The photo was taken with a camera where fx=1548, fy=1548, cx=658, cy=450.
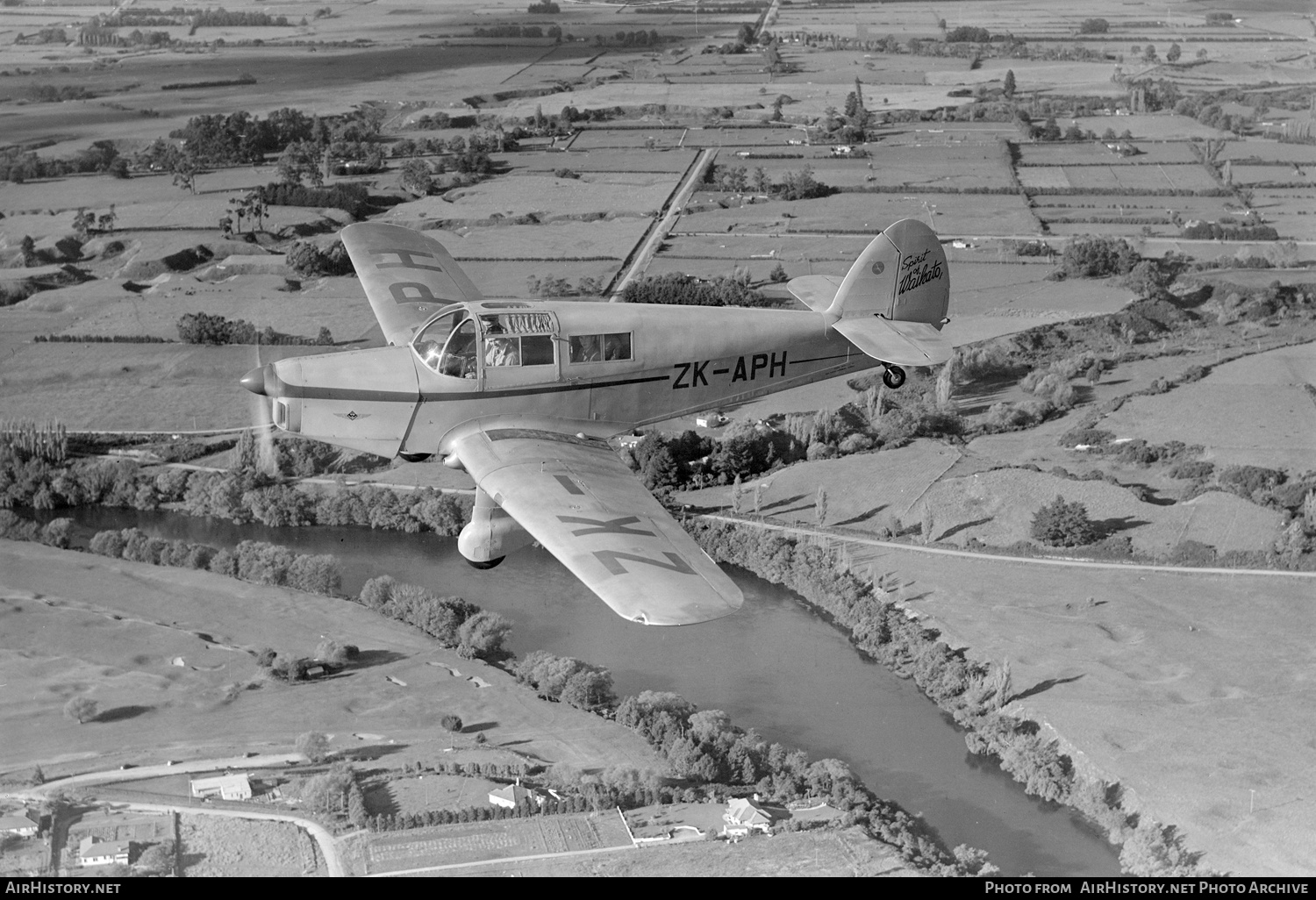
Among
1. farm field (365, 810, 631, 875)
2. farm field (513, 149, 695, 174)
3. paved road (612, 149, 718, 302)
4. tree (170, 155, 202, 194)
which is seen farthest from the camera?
farm field (513, 149, 695, 174)

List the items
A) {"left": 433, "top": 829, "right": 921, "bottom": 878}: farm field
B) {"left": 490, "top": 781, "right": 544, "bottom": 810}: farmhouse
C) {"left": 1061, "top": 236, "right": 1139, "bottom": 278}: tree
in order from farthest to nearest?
1. {"left": 1061, "top": 236, "right": 1139, "bottom": 278}: tree
2. {"left": 490, "top": 781, "right": 544, "bottom": 810}: farmhouse
3. {"left": 433, "top": 829, "right": 921, "bottom": 878}: farm field

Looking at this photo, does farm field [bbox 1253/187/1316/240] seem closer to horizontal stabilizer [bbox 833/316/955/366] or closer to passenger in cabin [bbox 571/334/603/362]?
horizontal stabilizer [bbox 833/316/955/366]

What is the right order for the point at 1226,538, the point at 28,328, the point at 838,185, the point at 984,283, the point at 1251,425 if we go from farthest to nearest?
the point at 838,185 → the point at 984,283 → the point at 28,328 → the point at 1251,425 → the point at 1226,538

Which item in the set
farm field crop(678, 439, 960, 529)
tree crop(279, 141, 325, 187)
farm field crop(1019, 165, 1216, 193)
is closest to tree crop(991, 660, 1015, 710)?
farm field crop(678, 439, 960, 529)

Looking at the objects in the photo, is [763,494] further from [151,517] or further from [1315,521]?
[151,517]

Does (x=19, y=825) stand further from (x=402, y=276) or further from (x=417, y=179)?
(x=417, y=179)

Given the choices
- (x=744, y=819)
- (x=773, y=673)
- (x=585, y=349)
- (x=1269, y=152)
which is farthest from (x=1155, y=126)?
(x=585, y=349)
